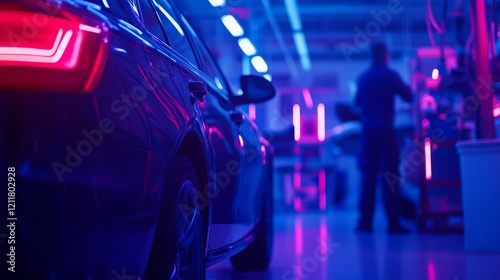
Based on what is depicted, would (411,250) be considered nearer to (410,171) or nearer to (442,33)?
(442,33)

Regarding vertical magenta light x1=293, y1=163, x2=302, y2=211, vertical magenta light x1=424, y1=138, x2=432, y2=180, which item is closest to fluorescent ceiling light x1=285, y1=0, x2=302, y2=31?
vertical magenta light x1=293, y1=163, x2=302, y2=211

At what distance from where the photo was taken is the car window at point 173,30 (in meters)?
3.06

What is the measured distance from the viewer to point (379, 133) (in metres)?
8.27

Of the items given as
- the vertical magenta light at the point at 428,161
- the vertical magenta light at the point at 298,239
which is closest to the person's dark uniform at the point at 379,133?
the vertical magenta light at the point at 428,161

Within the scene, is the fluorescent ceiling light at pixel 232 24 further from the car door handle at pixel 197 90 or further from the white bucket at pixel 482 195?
the car door handle at pixel 197 90

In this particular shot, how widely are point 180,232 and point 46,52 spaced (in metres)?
0.92

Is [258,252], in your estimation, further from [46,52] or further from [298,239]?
[46,52]

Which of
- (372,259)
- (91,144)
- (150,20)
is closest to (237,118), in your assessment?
(150,20)

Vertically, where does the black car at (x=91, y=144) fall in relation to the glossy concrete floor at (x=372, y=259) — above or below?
above

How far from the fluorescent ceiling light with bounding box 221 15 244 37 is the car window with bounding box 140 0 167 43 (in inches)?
331

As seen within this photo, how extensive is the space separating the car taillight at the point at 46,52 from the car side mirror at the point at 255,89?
2.56m

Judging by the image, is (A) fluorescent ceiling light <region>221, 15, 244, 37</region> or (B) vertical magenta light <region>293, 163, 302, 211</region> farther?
(B) vertical magenta light <region>293, 163, 302, 211</region>

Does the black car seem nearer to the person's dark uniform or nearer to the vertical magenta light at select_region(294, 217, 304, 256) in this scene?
the vertical magenta light at select_region(294, 217, 304, 256)

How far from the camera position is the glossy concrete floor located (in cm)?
440
